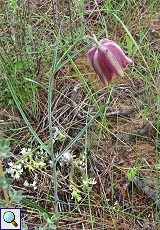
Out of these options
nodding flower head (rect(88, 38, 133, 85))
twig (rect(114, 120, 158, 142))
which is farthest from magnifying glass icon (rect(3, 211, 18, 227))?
twig (rect(114, 120, 158, 142))

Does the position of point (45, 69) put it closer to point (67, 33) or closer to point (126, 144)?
point (67, 33)

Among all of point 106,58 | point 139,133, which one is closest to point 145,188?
point 139,133

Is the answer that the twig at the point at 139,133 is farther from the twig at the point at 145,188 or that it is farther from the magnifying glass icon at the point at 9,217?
the magnifying glass icon at the point at 9,217

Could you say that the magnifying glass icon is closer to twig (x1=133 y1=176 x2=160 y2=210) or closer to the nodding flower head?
the nodding flower head

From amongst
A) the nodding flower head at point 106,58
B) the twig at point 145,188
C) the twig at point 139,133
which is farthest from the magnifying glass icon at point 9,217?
the twig at point 139,133

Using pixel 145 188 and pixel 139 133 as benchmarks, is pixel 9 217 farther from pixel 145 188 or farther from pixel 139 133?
pixel 139 133

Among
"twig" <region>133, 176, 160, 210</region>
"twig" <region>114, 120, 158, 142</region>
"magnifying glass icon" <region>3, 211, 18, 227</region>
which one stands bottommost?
"twig" <region>133, 176, 160, 210</region>
